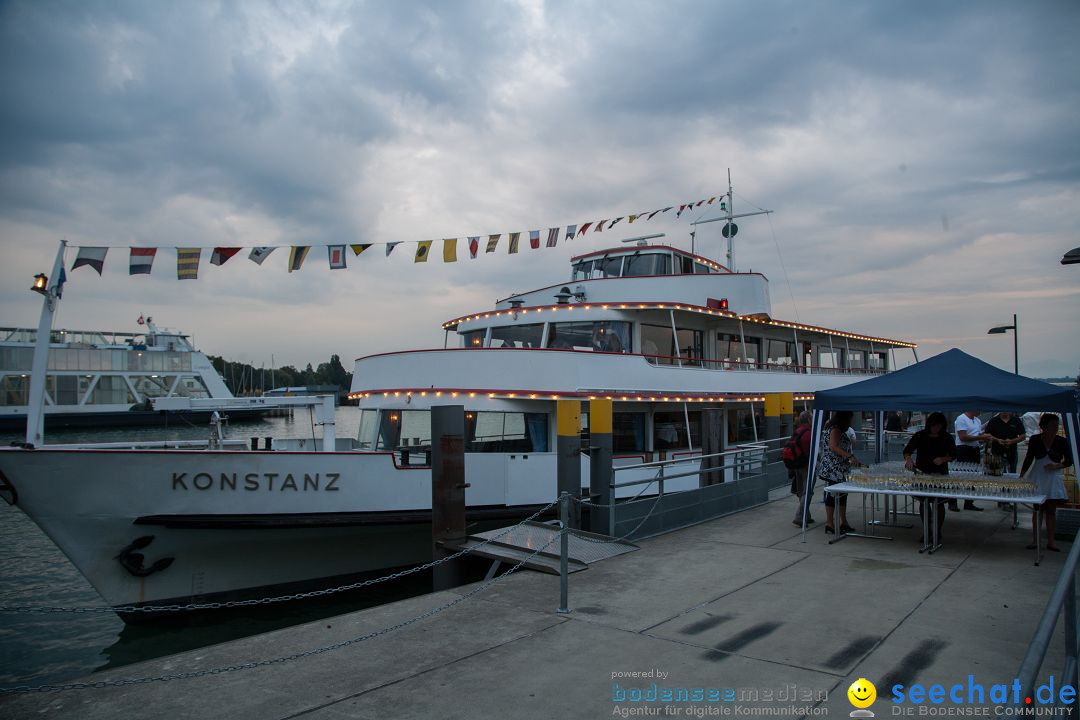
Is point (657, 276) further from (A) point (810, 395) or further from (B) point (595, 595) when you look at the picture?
(B) point (595, 595)

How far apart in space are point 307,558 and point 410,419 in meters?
2.79

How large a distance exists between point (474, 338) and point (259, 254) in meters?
4.52

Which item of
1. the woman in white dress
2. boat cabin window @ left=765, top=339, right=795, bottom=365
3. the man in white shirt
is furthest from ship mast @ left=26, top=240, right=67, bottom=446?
boat cabin window @ left=765, top=339, right=795, bottom=365

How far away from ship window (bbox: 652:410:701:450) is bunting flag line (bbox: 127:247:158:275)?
896 cm

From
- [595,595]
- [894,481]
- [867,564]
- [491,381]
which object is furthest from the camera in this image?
[491,381]

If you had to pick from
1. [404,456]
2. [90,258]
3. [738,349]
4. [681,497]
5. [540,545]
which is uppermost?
[90,258]

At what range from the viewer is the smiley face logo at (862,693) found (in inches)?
164

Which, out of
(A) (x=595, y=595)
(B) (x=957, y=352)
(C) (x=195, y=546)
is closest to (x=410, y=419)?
(C) (x=195, y=546)

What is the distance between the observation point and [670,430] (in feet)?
43.3

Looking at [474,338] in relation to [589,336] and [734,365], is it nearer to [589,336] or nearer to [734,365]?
[589,336]

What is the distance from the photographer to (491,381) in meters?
11.3

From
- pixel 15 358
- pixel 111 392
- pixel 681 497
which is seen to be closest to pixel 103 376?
pixel 111 392

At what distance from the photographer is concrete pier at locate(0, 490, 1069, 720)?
437 cm

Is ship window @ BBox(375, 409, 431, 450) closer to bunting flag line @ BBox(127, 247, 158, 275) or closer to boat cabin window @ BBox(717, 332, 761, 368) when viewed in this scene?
bunting flag line @ BBox(127, 247, 158, 275)
